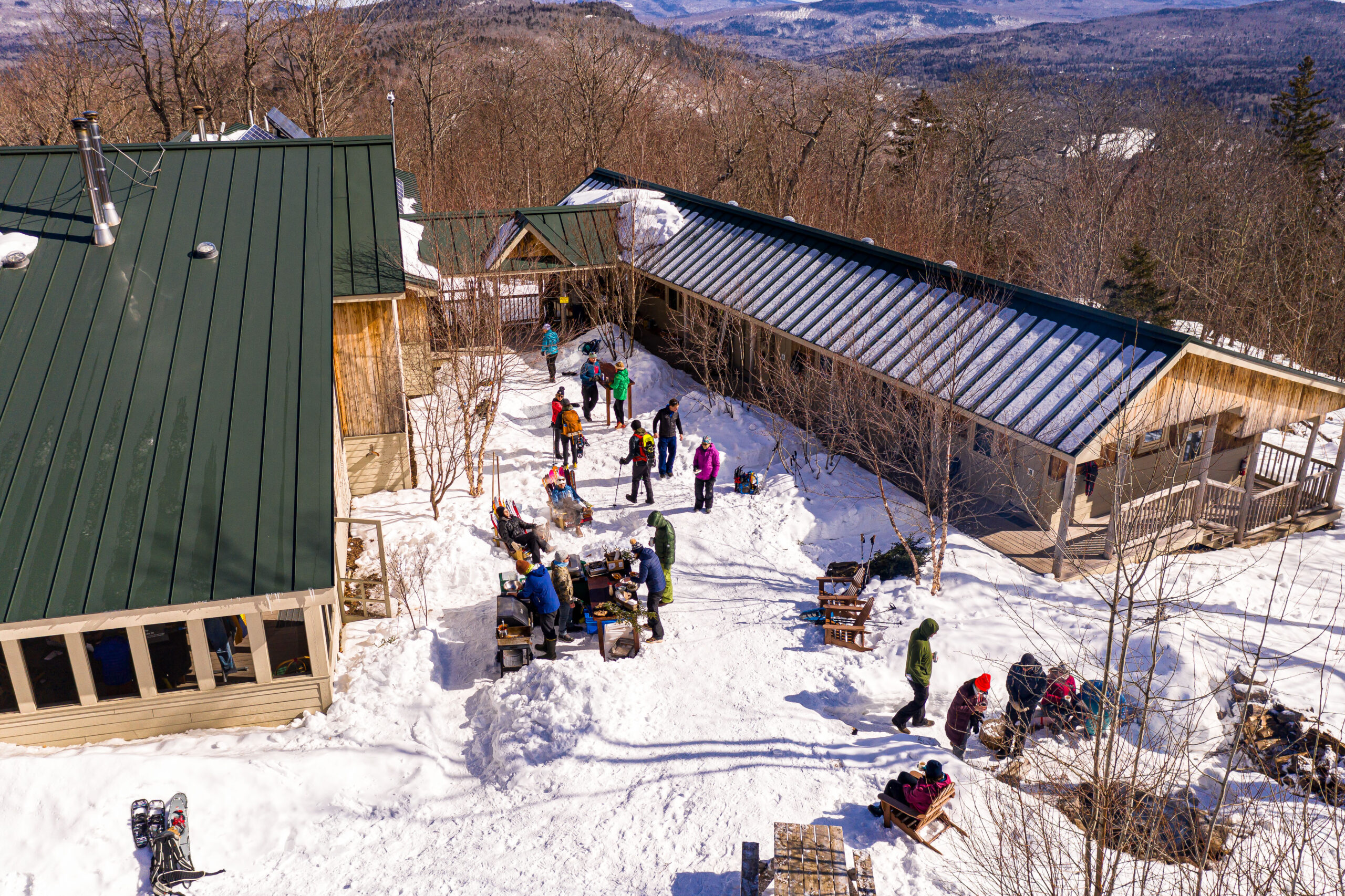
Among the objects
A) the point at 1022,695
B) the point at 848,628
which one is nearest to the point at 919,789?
the point at 1022,695

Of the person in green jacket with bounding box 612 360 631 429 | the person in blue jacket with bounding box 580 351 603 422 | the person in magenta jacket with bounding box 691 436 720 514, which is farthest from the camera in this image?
the person in blue jacket with bounding box 580 351 603 422

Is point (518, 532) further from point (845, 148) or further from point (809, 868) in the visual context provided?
point (845, 148)

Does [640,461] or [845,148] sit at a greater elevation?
[845,148]

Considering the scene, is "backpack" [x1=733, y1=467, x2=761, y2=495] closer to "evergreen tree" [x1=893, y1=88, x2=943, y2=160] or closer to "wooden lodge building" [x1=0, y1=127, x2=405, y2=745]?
"wooden lodge building" [x1=0, y1=127, x2=405, y2=745]

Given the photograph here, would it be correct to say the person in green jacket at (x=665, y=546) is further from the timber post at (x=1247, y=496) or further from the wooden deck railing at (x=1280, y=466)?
the wooden deck railing at (x=1280, y=466)

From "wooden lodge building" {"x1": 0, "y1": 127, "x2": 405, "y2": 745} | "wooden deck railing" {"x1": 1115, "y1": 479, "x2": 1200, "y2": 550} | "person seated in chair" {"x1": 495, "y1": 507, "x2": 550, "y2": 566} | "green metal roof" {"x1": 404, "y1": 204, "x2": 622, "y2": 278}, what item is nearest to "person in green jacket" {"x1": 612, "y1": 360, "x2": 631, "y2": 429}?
"green metal roof" {"x1": 404, "y1": 204, "x2": 622, "y2": 278}
